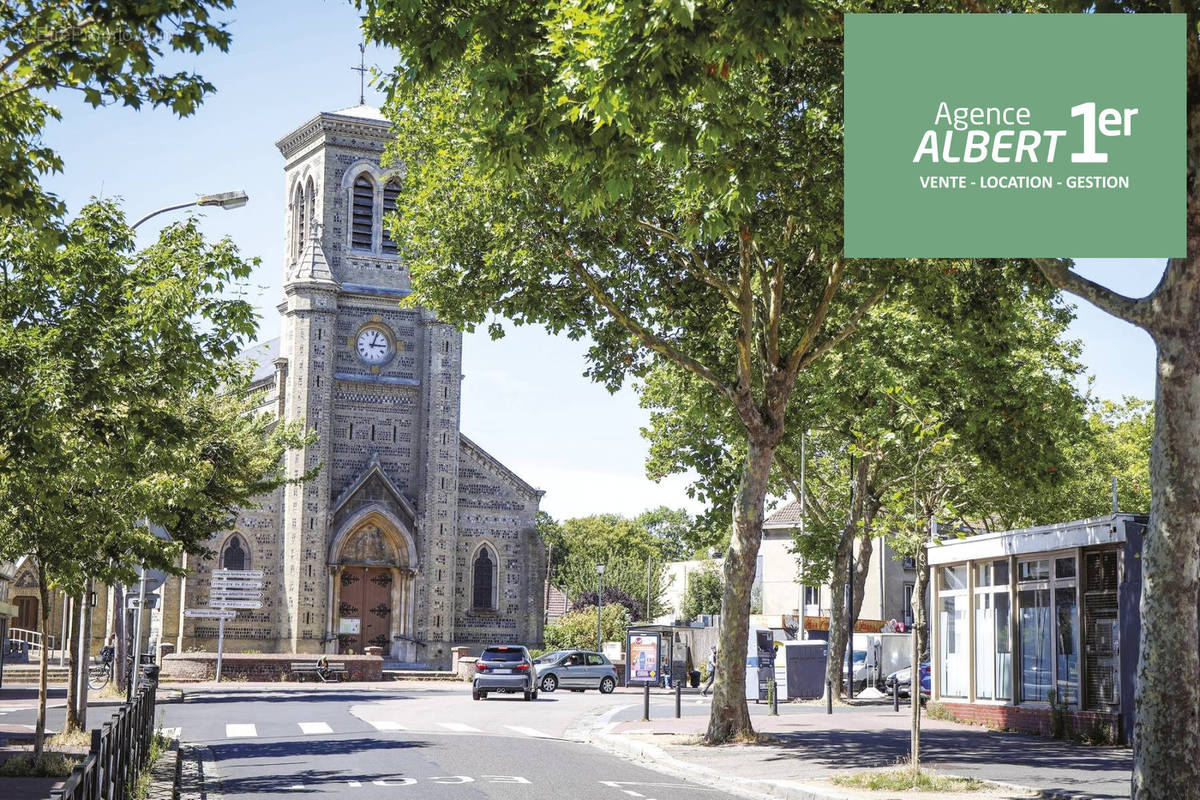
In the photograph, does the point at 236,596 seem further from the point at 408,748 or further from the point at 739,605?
the point at 739,605

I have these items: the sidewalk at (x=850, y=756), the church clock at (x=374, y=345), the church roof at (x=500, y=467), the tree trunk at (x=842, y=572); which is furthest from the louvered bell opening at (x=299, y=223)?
the sidewalk at (x=850, y=756)

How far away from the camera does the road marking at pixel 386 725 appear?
2558 cm

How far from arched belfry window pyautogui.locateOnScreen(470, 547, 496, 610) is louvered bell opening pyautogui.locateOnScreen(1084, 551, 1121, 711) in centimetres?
4072

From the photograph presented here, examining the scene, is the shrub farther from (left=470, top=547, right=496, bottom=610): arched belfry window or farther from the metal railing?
the metal railing

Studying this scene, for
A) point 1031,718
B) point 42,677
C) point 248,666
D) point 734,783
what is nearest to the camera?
point 734,783

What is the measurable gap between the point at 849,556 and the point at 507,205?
19.8 metres

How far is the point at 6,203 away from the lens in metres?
8.86

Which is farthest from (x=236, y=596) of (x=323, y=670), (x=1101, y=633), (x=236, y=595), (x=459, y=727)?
(x=1101, y=633)

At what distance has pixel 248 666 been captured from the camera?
4778 cm

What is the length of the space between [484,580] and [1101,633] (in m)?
41.4

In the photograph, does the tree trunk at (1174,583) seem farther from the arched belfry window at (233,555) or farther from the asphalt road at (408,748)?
the arched belfry window at (233,555)

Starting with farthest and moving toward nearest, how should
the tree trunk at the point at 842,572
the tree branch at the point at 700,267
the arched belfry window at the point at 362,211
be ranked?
the arched belfry window at the point at 362,211 → the tree trunk at the point at 842,572 → the tree branch at the point at 700,267

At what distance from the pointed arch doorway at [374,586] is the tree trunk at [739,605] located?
3690cm

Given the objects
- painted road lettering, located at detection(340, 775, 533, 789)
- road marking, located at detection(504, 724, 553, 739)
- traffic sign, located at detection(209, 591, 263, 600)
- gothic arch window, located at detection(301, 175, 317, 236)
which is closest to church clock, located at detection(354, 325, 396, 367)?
gothic arch window, located at detection(301, 175, 317, 236)
